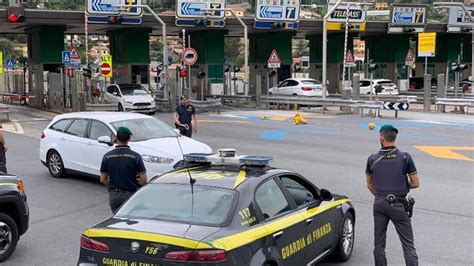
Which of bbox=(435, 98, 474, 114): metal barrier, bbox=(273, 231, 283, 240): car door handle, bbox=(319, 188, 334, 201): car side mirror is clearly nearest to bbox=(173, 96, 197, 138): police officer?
bbox=(319, 188, 334, 201): car side mirror

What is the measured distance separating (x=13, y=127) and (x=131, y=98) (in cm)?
715

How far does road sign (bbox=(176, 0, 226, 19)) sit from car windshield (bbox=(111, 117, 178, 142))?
2386cm

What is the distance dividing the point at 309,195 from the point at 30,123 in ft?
71.5

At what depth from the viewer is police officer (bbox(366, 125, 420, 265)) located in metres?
6.38

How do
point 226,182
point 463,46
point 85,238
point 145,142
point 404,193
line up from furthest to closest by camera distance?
point 463,46, point 145,142, point 404,193, point 226,182, point 85,238

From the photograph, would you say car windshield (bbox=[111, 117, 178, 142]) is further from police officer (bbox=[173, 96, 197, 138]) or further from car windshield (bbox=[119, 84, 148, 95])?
car windshield (bbox=[119, 84, 148, 95])

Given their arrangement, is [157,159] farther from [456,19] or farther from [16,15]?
[456,19]

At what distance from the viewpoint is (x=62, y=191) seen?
11.9 metres

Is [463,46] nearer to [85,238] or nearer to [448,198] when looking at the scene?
[448,198]

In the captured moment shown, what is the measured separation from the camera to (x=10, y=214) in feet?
24.7

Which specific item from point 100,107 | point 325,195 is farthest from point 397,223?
point 100,107

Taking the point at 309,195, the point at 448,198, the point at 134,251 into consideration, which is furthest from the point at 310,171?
the point at 134,251

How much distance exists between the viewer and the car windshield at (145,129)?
12148mm

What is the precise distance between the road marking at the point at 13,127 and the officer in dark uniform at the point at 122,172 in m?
16.7
